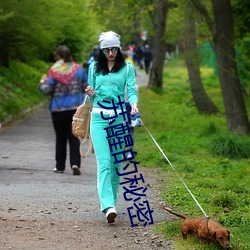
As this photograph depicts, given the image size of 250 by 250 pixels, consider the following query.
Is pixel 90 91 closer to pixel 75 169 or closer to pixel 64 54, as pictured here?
pixel 64 54

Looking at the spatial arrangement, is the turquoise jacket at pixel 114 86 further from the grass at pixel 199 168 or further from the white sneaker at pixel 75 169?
the white sneaker at pixel 75 169

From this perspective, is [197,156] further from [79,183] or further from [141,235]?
[141,235]

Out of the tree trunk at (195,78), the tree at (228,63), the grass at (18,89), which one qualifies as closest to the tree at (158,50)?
the grass at (18,89)

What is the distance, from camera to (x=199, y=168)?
11.8 metres

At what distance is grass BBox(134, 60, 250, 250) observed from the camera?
24.0 feet

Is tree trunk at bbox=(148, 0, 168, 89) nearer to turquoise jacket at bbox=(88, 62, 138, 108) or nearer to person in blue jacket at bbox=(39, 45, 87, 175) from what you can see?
person in blue jacket at bbox=(39, 45, 87, 175)

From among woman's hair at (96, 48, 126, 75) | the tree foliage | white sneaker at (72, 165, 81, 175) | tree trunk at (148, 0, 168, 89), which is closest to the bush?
white sneaker at (72, 165, 81, 175)

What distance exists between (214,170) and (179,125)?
928 cm

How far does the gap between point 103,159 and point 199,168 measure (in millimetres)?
4518

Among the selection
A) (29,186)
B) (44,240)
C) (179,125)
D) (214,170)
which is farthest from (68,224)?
(179,125)

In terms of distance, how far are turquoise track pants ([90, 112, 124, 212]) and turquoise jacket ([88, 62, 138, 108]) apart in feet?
0.60

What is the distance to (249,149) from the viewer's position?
13539mm

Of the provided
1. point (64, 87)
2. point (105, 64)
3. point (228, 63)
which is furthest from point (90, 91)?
point (228, 63)

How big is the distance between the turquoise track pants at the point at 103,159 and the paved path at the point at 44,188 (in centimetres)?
30
